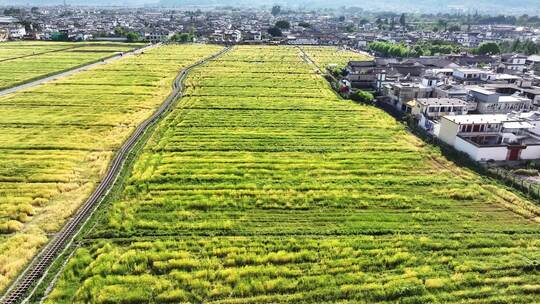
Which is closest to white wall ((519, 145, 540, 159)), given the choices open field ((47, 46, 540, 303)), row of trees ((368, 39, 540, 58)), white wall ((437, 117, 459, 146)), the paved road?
white wall ((437, 117, 459, 146))

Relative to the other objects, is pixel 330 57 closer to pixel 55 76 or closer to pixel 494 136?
pixel 55 76

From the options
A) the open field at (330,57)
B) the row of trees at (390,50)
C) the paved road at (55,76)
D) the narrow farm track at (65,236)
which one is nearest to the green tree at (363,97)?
the open field at (330,57)

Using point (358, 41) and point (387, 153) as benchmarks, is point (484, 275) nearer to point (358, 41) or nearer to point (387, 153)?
point (387, 153)

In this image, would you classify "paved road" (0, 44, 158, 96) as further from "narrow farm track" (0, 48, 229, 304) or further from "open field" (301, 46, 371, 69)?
"open field" (301, 46, 371, 69)

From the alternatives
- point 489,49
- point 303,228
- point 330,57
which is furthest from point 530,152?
point 489,49

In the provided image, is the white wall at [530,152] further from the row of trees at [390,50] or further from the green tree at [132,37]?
the green tree at [132,37]
